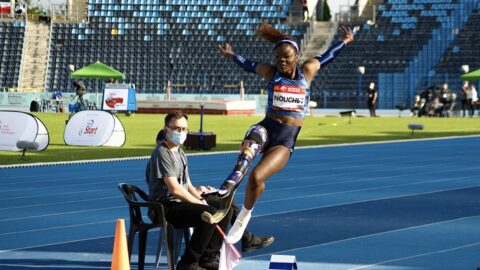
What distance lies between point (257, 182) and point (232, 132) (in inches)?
1004

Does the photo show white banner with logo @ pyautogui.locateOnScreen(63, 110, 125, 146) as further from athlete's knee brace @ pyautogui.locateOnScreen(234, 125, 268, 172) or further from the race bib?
athlete's knee brace @ pyautogui.locateOnScreen(234, 125, 268, 172)

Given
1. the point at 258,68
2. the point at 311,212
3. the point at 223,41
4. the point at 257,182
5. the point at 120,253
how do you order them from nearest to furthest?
the point at 120,253 < the point at 257,182 < the point at 258,68 < the point at 311,212 < the point at 223,41

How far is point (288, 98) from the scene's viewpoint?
31.6 feet

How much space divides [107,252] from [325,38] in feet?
167

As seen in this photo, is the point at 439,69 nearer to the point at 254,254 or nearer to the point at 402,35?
the point at 402,35

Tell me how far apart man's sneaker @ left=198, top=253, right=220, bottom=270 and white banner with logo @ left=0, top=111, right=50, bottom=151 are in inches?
623

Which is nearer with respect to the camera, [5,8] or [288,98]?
[288,98]

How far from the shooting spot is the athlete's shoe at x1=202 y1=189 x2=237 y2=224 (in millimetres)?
8305

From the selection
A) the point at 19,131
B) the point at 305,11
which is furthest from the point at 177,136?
the point at 305,11

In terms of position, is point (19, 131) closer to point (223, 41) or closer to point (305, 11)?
point (223, 41)

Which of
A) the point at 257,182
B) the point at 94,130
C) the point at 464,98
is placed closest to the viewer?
the point at 257,182

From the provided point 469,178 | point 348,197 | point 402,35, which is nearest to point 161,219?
point 348,197

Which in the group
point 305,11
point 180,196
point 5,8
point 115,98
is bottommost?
point 180,196

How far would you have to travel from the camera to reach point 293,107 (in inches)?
379
